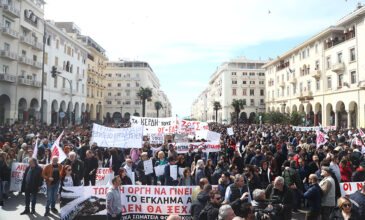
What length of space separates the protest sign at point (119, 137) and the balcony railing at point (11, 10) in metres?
27.0

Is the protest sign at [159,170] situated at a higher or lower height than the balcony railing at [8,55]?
lower

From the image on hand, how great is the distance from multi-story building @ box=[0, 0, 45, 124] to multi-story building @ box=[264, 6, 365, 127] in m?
38.1

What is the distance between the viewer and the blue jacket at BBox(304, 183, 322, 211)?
6043 millimetres

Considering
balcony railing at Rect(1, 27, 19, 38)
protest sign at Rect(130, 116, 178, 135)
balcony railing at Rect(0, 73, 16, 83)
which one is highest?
balcony railing at Rect(1, 27, 19, 38)

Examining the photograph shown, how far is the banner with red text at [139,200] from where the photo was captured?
703cm

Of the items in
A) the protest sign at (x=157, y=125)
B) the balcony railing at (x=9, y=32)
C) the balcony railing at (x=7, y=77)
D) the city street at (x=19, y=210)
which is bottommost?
the city street at (x=19, y=210)

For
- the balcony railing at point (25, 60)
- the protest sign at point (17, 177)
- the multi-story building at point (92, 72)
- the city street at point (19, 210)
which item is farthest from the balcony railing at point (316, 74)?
the multi-story building at point (92, 72)

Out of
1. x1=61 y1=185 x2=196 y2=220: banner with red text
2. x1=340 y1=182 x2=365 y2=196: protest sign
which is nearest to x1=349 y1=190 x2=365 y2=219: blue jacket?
x1=340 y1=182 x2=365 y2=196: protest sign

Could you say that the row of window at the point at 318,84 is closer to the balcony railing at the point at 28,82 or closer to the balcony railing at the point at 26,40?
the balcony railing at the point at 28,82

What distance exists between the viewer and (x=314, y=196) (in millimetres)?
6055

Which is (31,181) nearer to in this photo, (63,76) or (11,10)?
(11,10)

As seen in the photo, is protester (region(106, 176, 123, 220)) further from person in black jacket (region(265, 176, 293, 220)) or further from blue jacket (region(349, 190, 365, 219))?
blue jacket (region(349, 190, 365, 219))

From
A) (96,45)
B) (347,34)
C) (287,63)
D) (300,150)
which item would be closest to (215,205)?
(300,150)

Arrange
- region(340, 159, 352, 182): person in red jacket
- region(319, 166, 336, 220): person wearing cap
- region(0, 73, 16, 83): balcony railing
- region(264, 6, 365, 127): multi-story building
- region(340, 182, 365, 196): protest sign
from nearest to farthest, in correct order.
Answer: region(319, 166, 336, 220): person wearing cap
region(340, 182, 365, 196): protest sign
region(340, 159, 352, 182): person in red jacket
region(0, 73, 16, 83): balcony railing
region(264, 6, 365, 127): multi-story building
